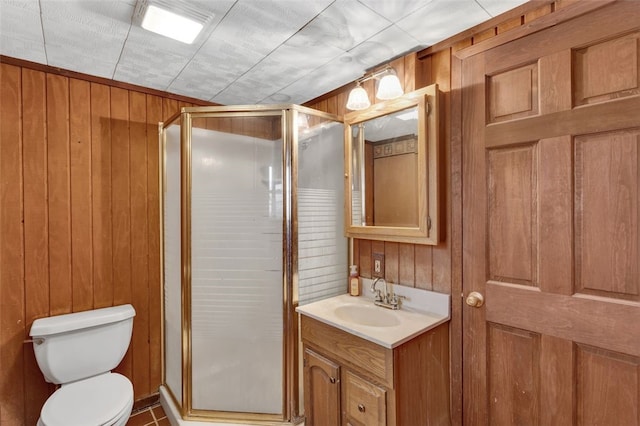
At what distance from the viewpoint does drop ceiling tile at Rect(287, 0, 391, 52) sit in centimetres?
134

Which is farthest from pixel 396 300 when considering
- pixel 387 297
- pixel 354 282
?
pixel 354 282

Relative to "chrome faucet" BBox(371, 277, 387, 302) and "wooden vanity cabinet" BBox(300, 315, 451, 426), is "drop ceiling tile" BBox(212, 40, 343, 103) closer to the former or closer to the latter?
"chrome faucet" BBox(371, 277, 387, 302)

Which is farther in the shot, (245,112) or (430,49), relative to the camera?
(245,112)

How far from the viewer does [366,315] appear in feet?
5.98

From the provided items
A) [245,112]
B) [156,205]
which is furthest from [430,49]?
[156,205]

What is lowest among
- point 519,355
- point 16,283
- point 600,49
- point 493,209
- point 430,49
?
point 519,355

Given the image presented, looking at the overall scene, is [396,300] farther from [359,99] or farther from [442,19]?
[442,19]

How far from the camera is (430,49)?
5.44ft

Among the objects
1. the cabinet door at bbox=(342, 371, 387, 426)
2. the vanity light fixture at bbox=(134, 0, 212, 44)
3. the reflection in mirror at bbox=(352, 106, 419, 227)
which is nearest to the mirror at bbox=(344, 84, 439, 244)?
the reflection in mirror at bbox=(352, 106, 419, 227)

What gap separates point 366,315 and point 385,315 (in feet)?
0.40

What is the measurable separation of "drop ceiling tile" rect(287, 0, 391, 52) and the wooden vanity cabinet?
56.8 inches

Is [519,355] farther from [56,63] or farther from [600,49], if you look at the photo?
[56,63]

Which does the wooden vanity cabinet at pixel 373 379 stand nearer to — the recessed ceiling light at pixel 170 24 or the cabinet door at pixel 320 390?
the cabinet door at pixel 320 390

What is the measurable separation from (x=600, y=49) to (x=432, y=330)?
1.33 m
